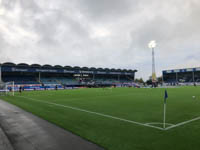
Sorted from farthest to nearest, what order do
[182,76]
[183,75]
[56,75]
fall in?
1. [182,76]
2. [183,75]
3. [56,75]

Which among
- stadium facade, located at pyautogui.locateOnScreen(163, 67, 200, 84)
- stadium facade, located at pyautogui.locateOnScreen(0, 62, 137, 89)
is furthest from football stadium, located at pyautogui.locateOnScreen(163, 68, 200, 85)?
stadium facade, located at pyautogui.locateOnScreen(0, 62, 137, 89)

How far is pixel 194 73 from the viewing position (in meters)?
90.3

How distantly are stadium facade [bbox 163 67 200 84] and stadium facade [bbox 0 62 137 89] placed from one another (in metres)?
26.0

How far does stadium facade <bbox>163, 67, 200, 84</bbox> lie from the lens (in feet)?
291

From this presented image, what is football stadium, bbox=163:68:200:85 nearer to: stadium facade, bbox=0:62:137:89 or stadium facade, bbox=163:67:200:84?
stadium facade, bbox=163:67:200:84

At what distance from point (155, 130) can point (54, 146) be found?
415cm

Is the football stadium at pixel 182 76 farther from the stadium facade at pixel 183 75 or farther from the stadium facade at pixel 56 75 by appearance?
the stadium facade at pixel 56 75

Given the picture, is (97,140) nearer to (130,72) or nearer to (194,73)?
(130,72)

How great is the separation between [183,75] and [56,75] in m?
84.8

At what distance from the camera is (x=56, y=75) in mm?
78000

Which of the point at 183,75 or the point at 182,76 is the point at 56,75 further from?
the point at 183,75

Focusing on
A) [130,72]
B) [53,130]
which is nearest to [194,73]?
[130,72]

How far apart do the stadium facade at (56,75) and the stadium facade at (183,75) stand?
1025 inches

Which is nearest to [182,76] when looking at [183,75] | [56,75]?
[183,75]
